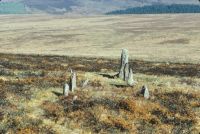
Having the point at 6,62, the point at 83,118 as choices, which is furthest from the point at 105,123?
the point at 6,62

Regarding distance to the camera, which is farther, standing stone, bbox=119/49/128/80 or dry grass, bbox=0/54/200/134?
standing stone, bbox=119/49/128/80

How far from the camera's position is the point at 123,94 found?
118 feet

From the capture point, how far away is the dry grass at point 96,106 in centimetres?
2809

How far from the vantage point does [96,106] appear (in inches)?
1230

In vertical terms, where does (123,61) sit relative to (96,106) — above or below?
above

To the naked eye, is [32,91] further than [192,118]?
Yes

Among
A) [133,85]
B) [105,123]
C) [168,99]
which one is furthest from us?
[133,85]

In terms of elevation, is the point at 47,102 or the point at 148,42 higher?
the point at 47,102

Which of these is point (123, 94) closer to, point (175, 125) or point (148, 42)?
point (175, 125)

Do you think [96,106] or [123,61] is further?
[123,61]

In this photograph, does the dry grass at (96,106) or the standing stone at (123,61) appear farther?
the standing stone at (123,61)

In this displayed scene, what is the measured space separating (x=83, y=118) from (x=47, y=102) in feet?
14.2

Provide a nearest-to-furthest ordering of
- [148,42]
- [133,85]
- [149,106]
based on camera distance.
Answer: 1. [149,106]
2. [133,85]
3. [148,42]

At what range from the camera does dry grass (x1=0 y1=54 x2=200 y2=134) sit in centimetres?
2809
